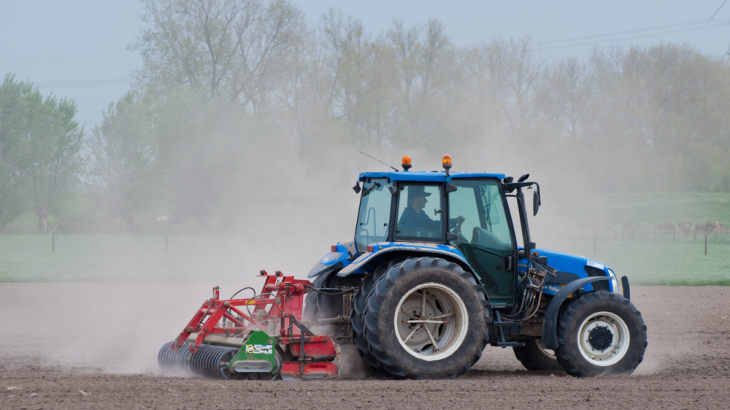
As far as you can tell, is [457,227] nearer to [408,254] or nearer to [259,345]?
[408,254]

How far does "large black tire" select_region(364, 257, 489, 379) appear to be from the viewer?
5.61m

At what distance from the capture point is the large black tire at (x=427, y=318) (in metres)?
5.61

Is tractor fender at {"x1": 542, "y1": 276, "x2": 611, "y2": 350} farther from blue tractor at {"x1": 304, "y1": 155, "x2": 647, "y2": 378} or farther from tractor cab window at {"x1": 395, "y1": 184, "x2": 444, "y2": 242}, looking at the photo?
tractor cab window at {"x1": 395, "y1": 184, "x2": 444, "y2": 242}

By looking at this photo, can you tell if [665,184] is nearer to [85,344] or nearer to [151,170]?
[151,170]

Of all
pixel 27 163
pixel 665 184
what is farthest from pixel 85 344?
pixel 665 184

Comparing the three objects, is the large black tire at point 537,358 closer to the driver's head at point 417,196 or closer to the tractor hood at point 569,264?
the tractor hood at point 569,264

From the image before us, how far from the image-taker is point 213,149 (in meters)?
35.1

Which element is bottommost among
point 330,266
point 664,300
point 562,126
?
point 664,300

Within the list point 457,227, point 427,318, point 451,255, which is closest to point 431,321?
point 427,318

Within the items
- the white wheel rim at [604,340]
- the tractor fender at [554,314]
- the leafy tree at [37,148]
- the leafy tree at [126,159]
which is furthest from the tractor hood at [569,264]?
the leafy tree at [37,148]

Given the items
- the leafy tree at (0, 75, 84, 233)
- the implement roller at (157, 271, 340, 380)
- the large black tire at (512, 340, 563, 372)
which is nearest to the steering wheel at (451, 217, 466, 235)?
the implement roller at (157, 271, 340, 380)

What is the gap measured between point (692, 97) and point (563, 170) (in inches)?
390

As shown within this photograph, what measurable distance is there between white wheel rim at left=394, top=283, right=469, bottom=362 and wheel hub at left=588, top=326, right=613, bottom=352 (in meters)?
1.38

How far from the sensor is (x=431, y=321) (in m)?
5.82
